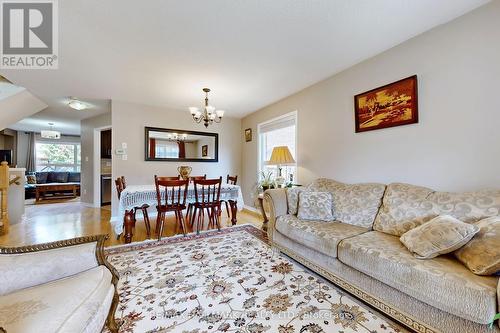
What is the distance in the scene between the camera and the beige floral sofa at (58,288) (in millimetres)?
766

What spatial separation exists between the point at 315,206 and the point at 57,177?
8.90 m

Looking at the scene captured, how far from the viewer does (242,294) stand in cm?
165

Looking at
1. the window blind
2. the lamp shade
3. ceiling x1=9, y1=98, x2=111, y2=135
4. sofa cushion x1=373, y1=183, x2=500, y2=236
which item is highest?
ceiling x1=9, y1=98, x2=111, y2=135

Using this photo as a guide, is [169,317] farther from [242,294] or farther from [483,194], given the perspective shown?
[483,194]

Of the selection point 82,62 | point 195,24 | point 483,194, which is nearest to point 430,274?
point 483,194

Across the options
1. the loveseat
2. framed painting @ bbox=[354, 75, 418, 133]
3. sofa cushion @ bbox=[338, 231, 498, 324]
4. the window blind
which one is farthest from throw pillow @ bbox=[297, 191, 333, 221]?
the loveseat

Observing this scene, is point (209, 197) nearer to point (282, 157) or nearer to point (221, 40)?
point (282, 157)

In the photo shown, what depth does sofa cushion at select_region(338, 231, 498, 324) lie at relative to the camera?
999 millimetres

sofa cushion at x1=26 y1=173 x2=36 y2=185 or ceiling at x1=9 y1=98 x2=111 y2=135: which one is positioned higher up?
ceiling at x1=9 y1=98 x2=111 y2=135

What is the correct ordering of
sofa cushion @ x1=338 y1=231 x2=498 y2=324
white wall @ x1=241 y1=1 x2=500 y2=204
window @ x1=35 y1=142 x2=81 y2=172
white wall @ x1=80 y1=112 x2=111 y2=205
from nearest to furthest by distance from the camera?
sofa cushion @ x1=338 y1=231 x2=498 y2=324, white wall @ x1=241 y1=1 x2=500 y2=204, white wall @ x1=80 y1=112 x2=111 y2=205, window @ x1=35 y1=142 x2=81 y2=172

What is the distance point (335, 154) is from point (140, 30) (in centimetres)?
273

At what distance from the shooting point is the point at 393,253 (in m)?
1.39

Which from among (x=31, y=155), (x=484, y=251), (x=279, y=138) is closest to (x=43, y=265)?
(x=484, y=251)

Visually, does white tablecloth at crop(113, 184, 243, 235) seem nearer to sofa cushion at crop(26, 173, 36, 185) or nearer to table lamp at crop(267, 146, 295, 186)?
table lamp at crop(267, 146, 295, 186)
